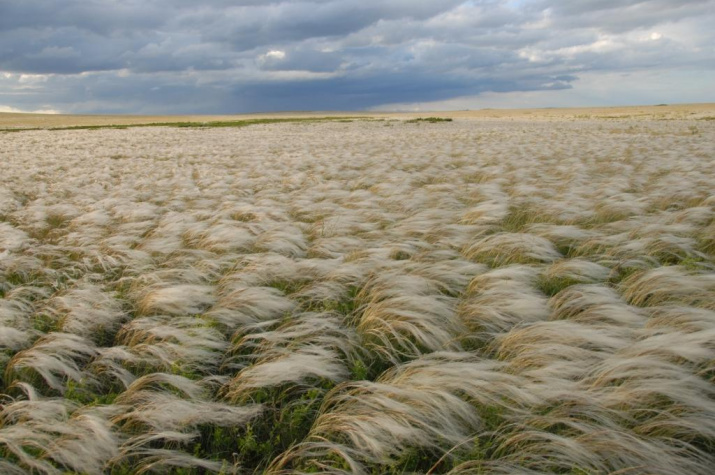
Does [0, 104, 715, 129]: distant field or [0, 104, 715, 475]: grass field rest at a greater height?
[0, 104, 715, 129]: distant field

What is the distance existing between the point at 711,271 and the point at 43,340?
16.2 feet

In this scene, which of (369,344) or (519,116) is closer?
(369,344)

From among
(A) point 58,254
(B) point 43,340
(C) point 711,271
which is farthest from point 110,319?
(C) point 711,271

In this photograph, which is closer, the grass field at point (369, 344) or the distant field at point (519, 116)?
the grass field at point (369, 344)

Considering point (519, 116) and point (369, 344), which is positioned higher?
point (519, 116)

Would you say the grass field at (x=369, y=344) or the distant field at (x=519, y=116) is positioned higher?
the distant field at (x=519, y=116)

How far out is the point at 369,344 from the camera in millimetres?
3018

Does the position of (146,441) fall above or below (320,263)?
below

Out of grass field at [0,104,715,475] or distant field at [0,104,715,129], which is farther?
distant field at [0,104,715,129]

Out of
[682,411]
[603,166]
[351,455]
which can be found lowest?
[351,455]

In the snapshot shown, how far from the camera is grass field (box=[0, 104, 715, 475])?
2088 mm

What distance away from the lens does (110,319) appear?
3.53 m

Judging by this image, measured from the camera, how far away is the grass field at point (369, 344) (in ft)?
6.85

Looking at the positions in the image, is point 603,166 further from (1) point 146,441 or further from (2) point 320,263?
(1) point 146,441
